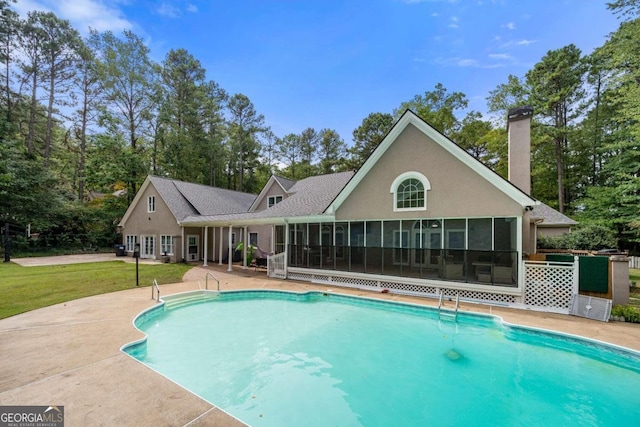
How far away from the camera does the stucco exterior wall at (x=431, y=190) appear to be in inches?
392

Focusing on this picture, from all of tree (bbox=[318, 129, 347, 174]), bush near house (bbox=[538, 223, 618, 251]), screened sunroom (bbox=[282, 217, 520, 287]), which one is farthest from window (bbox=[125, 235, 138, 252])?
bush near house (bbox=[538, 223, 618, 251])

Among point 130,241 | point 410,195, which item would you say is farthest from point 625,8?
point 130,241

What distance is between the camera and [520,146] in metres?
11.8

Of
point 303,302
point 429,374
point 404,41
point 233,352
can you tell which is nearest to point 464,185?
point 429,374

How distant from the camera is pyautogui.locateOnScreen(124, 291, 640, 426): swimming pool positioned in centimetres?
461

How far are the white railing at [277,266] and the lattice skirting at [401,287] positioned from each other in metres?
0.50

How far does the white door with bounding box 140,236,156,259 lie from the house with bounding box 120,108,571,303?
388 inches

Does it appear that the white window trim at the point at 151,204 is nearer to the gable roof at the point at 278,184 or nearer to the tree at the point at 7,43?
the gable roof at the point at 278,184

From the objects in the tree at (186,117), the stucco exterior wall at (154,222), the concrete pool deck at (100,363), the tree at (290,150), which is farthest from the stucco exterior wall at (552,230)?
the tree at (186,117)

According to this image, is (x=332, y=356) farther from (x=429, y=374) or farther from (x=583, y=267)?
(x=583, y=267)

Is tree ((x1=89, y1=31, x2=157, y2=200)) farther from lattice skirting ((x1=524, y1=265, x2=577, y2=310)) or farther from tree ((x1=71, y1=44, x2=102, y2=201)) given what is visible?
lattice skirting ((x1=524, y1=265, x2=577, y2=310))

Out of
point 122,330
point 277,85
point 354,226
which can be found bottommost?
point 122,330

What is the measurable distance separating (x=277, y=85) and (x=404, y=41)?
32.8 ft

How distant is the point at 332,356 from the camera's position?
663 centimetres
